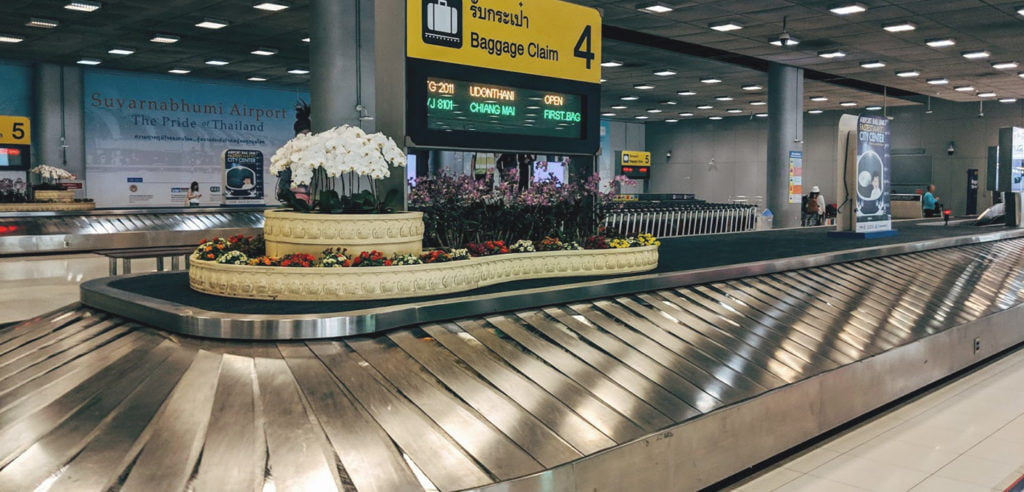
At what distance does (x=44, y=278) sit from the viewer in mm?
12555

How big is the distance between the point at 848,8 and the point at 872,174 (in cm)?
319

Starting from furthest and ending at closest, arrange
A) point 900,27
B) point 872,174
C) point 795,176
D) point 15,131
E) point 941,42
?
point 795,176 < point 15,131 < point 941,42 < point 900,27 < point 872,174

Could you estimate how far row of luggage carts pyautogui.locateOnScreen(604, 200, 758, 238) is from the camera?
671 inches

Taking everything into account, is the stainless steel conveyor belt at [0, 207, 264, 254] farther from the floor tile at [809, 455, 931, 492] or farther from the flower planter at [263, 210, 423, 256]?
the floor tile at [809, 455, 931, 492]

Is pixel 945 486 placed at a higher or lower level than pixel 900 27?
lower

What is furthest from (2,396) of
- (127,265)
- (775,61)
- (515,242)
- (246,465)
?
(775,61)

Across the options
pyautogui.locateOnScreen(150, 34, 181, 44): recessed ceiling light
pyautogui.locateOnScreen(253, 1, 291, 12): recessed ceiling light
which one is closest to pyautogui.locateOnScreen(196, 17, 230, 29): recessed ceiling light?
pyautogui.locateOnScreen(150, 34, 181, 44): recessed ceiling light

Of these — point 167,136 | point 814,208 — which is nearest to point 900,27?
point 814,208

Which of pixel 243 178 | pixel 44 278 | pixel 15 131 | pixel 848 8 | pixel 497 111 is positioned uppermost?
pixel 848 8

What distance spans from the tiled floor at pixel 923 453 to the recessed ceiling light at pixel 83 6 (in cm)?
1278

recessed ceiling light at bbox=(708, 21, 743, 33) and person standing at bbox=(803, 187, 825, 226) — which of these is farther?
person standing at bbox=(803, 187, 825, 226)

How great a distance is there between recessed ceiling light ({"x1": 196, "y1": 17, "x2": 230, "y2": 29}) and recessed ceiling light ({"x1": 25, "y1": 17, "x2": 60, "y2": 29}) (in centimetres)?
253

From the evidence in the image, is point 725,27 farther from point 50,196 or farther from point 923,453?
point 50,196

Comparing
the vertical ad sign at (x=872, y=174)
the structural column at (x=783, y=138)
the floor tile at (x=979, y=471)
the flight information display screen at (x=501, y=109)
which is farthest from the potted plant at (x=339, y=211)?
the structural column at (x=783, y=138)
